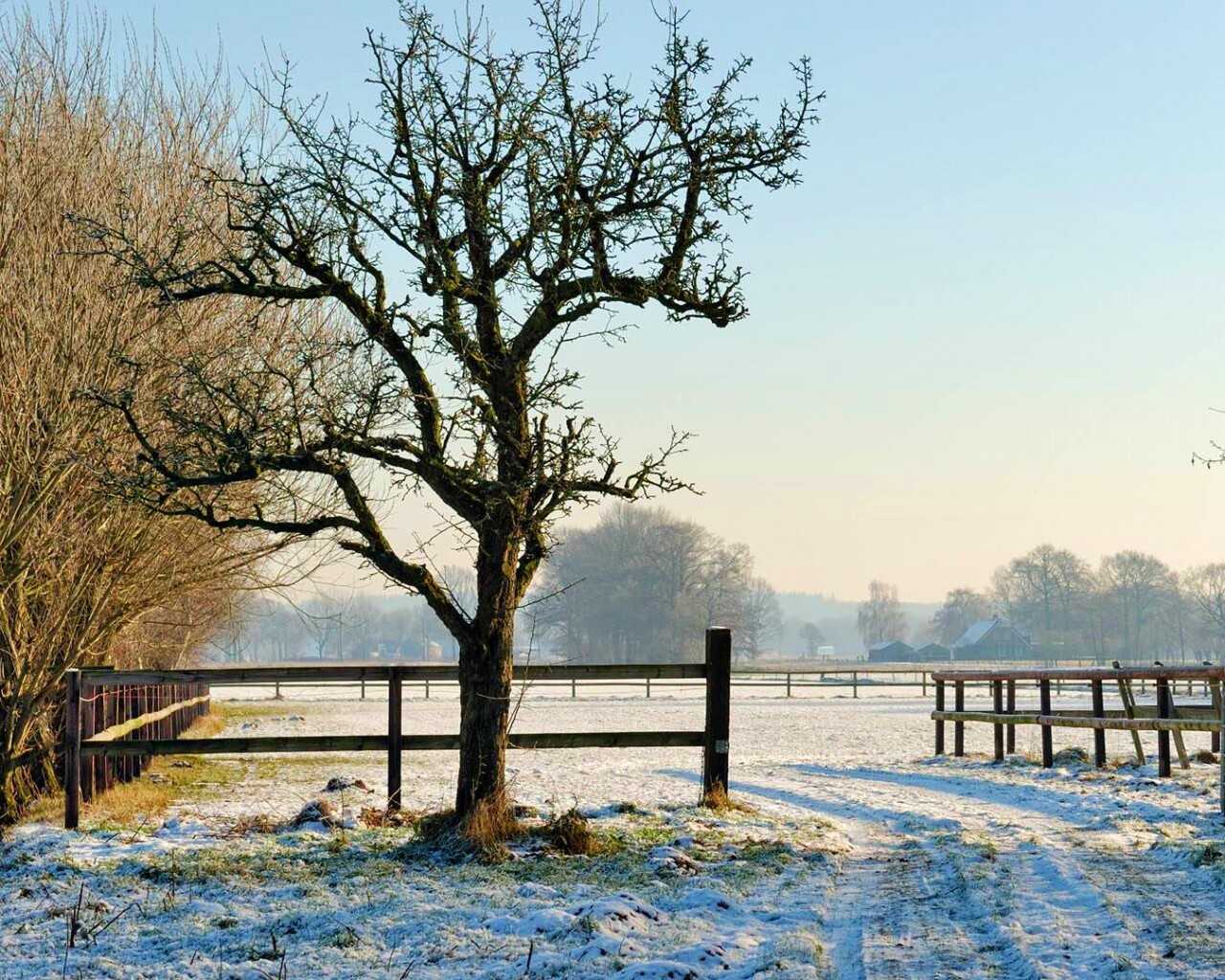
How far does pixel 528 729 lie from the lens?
28531 millimetres

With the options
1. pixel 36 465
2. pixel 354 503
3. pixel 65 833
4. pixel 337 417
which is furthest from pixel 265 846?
pixel 36 465

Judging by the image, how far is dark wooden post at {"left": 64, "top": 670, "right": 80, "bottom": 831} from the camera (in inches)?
449

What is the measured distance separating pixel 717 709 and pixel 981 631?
5084 inches

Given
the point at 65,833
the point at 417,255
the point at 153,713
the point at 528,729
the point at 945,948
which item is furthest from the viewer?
the point at 528,729

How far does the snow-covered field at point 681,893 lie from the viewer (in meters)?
6.50

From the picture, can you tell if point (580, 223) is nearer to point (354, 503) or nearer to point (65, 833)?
point (354, 503)

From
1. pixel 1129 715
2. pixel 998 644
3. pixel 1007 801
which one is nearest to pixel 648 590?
pixel 998 644

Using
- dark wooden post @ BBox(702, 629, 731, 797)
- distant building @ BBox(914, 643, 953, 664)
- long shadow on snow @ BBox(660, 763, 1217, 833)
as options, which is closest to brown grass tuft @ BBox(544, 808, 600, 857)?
dark wooden post @ BBox(702, 629, 731, 797)

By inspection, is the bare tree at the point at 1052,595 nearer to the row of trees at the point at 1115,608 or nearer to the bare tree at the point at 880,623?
the row of trees at the point at 1115,608

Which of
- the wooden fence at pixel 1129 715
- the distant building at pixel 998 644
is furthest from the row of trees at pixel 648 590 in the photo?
the wooden fence at pixel 1129 715

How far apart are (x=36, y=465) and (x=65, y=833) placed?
3377mm

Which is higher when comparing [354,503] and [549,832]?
[354,503]

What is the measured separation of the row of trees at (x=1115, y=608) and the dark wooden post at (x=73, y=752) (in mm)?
124222

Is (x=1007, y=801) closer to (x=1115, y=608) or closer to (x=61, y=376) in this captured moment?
(x=61, y=376)
